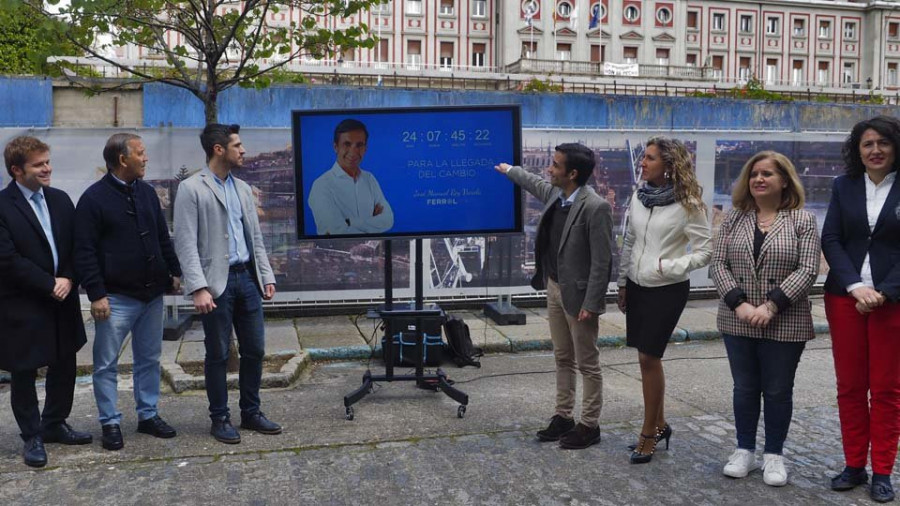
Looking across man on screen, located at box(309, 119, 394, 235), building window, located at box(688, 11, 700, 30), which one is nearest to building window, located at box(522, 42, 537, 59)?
building window, located at box(688, 11, 700, 30)

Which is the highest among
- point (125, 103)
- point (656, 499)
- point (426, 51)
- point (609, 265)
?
point (426, 51)

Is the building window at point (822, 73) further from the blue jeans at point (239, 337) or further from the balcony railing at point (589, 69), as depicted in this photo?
the blue jeans at point (239, 337)

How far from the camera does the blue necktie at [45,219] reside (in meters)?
5.30

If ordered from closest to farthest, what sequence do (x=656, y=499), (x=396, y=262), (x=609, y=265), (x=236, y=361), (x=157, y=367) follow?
(x=656, y=499)
(x=609, y=265)
(x=157, y=367)
(x=236, y=361)
(x=396, y=262)

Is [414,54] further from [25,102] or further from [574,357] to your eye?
[574,357]

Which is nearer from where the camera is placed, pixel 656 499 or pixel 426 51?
pixel 656 499

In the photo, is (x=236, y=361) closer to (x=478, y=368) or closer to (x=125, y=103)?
(x=478, y=368)

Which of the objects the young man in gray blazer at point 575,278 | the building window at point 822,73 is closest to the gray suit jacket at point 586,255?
the young man in gray blazer at point 575,278

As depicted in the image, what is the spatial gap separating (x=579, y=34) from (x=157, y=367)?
71197 millimetres

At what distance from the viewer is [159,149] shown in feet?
30.9

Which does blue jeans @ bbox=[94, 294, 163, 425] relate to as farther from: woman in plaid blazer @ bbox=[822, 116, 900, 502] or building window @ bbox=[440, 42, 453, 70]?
building window @ bbox=[440, 42, 453, 70]

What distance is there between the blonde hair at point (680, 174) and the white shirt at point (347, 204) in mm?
2368

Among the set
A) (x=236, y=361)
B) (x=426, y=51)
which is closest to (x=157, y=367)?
(x=236, y=361)

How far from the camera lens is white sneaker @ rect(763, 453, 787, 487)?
4652 millimetres
